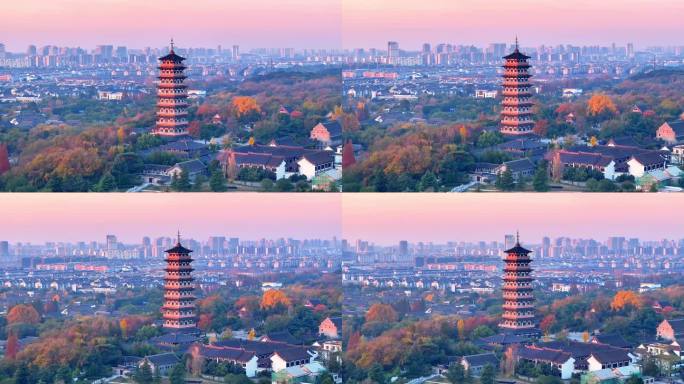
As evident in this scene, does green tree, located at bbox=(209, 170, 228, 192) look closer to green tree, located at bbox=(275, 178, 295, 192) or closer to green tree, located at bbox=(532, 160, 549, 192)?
green tree, located at bbox=(275, 178, 295, 192)

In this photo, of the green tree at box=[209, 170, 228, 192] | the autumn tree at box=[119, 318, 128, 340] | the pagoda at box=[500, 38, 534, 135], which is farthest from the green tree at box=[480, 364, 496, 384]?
the autumn tree at box=[119, 318, 128, 340]

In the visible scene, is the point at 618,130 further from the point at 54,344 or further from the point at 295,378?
the point at 54,344

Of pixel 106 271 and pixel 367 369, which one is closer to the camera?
pixel 367 369

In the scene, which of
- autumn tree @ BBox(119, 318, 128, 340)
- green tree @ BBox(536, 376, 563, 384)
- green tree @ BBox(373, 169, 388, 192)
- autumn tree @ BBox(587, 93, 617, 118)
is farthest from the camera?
autumn tree @ BBox(587, 93, 617, 118)

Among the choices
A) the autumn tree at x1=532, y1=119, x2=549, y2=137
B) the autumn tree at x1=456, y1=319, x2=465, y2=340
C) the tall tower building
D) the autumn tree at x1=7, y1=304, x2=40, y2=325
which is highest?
the tall tower building

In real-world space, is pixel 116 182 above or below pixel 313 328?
above

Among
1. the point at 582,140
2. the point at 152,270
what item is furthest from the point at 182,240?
the point at 582,140

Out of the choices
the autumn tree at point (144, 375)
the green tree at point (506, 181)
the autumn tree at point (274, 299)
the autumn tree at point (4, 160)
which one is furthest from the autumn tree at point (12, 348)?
the green tree at point (506, 181)
